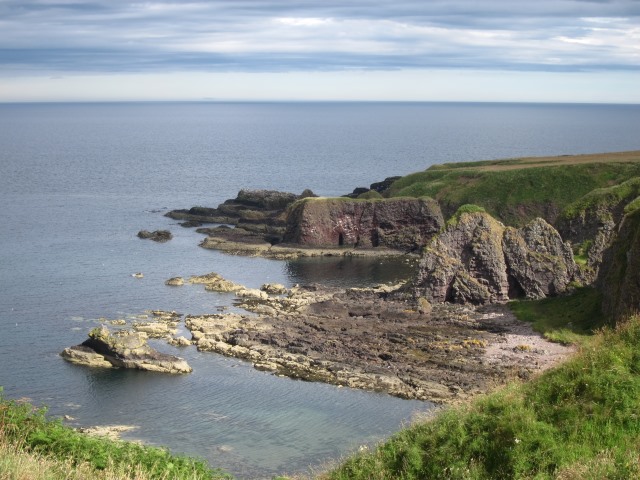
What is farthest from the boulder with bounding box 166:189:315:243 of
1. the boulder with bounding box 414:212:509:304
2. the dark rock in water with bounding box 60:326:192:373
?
the dark rock in water with bounding box 60:326:192:373

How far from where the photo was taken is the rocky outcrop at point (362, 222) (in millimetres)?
102500

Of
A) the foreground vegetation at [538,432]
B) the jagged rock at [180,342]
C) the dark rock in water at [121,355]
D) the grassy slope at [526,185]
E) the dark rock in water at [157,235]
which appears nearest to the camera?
the foreground vegetation at [538,432]

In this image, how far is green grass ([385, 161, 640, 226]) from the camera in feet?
364

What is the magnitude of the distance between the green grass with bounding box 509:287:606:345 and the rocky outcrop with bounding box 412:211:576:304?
1.88m

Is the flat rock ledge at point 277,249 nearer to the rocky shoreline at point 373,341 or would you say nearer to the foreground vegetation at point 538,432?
the rocky shoreline at point 373,341

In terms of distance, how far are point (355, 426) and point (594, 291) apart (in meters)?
28.0

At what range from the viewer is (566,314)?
65.1m

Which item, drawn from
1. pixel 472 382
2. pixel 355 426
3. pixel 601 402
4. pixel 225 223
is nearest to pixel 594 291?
pixel 472 382

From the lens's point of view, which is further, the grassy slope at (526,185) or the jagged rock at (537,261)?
the grassy slope at (526,185)

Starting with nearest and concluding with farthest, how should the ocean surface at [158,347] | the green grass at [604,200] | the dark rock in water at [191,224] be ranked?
the ocean surface at [158,347] < the green grass at [604,200] < the dark rock in water at [191,224]

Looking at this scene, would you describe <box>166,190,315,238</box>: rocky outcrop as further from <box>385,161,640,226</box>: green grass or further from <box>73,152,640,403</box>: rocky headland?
<box>385,161,640,226</box>: green grass

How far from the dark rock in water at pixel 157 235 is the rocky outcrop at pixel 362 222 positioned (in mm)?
14149

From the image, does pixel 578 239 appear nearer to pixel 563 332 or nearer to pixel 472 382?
pixel 563 332

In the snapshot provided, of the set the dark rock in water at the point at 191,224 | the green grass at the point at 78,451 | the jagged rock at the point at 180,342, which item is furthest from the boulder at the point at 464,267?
the dark rock in water at the point at 191,224
